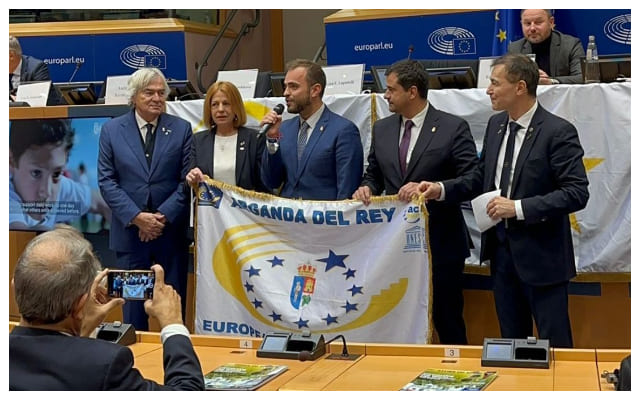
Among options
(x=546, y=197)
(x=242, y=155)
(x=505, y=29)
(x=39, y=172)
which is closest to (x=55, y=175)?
(x=39, y=172)

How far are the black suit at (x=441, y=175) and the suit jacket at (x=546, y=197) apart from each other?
454 mm

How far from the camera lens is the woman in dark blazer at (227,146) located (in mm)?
5234

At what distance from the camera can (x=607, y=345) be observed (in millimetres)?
5156

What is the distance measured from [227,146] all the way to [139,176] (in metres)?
0.51

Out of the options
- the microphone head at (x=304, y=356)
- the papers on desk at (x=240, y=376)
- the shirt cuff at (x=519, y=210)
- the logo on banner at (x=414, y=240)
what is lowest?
the papers on desk at (x=240, y=376)

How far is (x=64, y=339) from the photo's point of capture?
Result: 2.37 metres

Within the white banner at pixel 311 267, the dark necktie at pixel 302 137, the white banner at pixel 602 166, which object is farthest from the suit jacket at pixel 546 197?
the dark necktie at pixel 302 137

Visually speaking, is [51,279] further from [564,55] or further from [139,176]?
[564,55]

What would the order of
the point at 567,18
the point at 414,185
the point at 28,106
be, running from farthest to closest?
the point at 567,18, the point at 28,106, the point at 414,185

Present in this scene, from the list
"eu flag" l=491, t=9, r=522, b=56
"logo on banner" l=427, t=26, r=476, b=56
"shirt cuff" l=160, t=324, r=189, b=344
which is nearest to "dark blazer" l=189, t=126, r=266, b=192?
"shirt cuff" l=160, t=324, r=189, b=344

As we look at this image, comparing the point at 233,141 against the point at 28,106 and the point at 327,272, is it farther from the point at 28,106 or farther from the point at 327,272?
the point at 28,106

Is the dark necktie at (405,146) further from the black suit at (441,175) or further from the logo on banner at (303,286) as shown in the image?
the logo on banner at (303,286)

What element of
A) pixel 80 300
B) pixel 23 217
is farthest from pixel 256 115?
pixel 80 300
